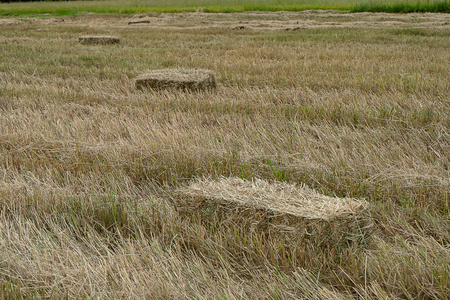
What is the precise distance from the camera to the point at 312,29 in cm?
1405

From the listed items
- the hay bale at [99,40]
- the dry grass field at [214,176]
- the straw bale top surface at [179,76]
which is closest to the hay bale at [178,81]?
the straw bale top surface at [179,76]

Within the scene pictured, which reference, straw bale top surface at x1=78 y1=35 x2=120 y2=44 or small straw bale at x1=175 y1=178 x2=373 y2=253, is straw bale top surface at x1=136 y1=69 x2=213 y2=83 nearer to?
small straw bale at x1=175 y1=178 x2=373 y2=253

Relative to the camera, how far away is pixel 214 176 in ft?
9.57

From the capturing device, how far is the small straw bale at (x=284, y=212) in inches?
76.4

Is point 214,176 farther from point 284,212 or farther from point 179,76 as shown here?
point 179,76

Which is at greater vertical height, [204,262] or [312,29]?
[312,29]

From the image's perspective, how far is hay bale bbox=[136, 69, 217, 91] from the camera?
18.0 feet

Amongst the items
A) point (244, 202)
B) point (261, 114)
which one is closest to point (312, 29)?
point (261, 114)

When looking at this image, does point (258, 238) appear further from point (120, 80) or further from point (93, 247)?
point (120, 80)

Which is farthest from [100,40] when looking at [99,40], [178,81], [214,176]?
[214,176]

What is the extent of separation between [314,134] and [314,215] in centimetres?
193

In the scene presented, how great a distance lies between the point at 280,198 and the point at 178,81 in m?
3.67

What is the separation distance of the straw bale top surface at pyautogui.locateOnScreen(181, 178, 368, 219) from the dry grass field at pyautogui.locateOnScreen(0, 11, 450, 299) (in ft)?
0.50

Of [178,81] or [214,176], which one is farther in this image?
[178,81]
